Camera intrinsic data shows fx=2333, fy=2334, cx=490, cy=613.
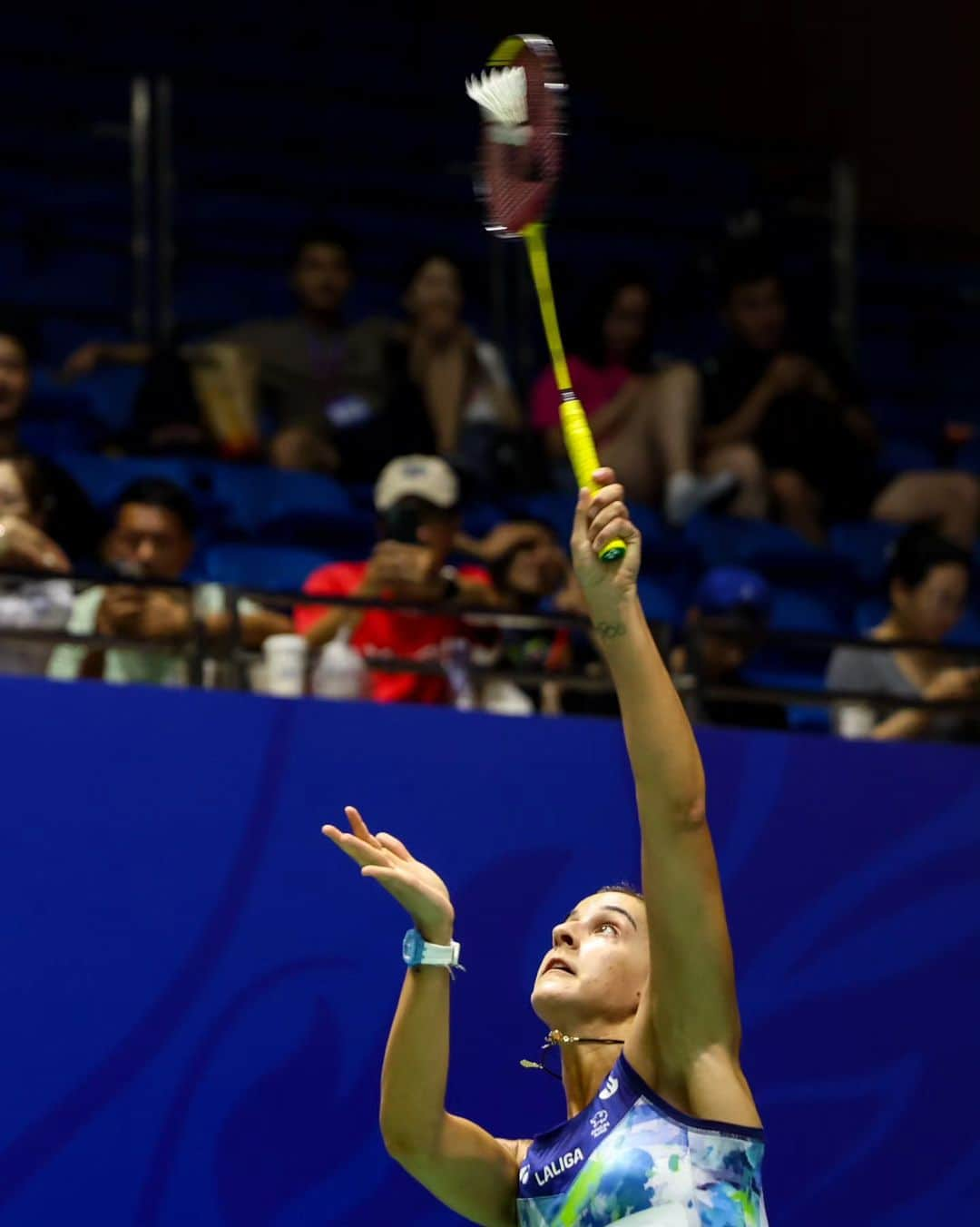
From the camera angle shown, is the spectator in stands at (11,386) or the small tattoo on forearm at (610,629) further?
the spectator in stands at (11,386)

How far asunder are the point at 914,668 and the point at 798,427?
1.94 meters

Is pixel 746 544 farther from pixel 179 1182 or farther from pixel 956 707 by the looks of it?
pixel 179 1182

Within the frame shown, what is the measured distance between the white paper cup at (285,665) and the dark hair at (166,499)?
0.54 meters

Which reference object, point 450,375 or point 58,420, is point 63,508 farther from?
point 450,375

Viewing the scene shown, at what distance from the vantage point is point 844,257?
8.70 meters

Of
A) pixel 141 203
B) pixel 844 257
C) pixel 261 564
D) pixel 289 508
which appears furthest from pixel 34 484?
Result: pixel 844 257

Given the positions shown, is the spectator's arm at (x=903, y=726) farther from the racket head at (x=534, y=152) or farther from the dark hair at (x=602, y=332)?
the racket head at (x=534, y=152)

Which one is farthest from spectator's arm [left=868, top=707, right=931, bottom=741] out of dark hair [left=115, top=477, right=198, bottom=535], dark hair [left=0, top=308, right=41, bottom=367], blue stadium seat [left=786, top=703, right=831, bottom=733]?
dark hair [left=0, top=308, right=41, bottom=367]

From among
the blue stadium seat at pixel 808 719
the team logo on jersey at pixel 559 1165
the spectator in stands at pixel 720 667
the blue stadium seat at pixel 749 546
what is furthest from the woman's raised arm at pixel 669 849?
the blue stadium seat at pixel 749 546

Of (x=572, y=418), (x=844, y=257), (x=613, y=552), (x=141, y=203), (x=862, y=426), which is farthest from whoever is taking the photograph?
(x=844, y=257)

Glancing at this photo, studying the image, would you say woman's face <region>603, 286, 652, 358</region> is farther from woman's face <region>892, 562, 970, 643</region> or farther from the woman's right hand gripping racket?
the woman's right hand gripping racket

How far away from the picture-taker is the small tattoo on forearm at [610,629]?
2695 mm

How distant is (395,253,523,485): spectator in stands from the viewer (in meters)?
6.73

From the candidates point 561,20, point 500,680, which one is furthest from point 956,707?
point 561,20
